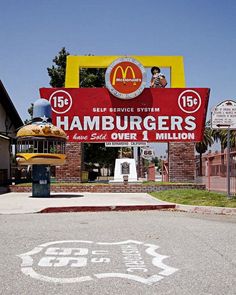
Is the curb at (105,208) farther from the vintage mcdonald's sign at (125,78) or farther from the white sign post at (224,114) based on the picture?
the vintage mcdonald's sign at (125,78)

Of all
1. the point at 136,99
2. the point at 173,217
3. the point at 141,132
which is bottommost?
the point at 173,217

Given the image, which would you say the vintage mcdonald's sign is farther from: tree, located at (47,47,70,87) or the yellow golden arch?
tree, located at (47,47,70,87)

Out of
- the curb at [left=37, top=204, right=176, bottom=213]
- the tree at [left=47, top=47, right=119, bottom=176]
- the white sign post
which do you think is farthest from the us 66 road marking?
the tree at [left=47, top=47, right=119, bottom=176]

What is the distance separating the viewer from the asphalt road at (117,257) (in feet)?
14.9

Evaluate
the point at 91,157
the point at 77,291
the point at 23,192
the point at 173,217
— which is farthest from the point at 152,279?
the point at 91,157

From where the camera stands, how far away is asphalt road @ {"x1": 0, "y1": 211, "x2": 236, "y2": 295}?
178 inches

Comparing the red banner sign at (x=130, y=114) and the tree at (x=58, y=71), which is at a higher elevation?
the tree at (x=58, y=71)

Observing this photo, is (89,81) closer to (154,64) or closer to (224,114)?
(154,64)

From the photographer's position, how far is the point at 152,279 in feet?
15.7

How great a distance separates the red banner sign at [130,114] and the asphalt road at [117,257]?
11771 millimetres

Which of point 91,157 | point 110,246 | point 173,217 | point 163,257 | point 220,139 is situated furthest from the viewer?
point 220,139

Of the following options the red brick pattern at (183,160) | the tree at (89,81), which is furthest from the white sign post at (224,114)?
the tree at (89,81)

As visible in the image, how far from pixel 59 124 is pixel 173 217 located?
11863 mm

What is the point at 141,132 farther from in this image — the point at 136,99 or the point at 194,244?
the point at 194,244
